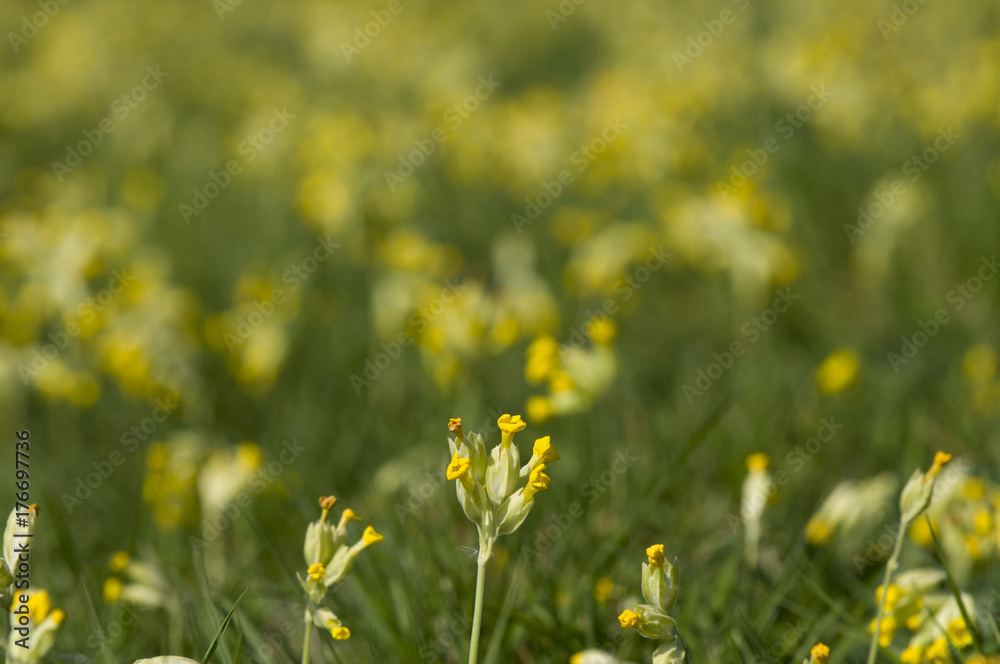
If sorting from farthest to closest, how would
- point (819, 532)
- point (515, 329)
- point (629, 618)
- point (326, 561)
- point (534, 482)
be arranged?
point (515, 329), point (819, 532), point (326, 561), point (534, 482), point (629, 618)

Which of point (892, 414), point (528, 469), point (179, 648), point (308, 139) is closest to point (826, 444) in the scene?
point (892, 414)

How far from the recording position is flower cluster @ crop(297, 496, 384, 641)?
145 cm

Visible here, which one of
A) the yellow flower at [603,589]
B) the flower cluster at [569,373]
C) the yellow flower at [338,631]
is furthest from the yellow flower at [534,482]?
the flower cluster at [569,373]

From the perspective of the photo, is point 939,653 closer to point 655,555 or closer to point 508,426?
point 655,555

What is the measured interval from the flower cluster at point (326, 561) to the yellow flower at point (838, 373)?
5.72 ft

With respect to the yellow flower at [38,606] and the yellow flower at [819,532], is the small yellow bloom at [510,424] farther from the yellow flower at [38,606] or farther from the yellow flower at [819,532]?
the yellow flower at [819,532]

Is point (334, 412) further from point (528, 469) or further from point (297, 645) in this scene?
point (528, 469)

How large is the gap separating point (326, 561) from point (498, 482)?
330 mm

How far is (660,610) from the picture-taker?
139 cm

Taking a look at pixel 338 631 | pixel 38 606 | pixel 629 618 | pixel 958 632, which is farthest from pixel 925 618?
pixel 38 606

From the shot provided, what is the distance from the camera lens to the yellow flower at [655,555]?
1347 millimetres

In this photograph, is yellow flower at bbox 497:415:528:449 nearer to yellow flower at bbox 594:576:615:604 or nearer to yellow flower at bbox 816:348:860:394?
yellow flower at bbox 594:576:615:604

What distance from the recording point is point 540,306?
3367mm

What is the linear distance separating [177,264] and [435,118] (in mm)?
2299
